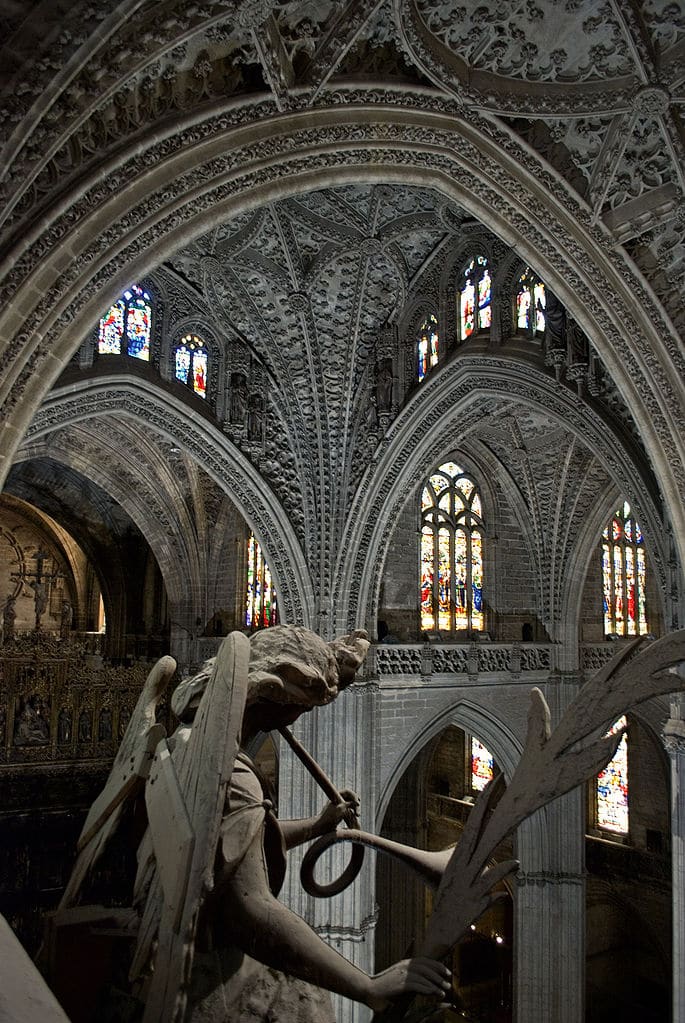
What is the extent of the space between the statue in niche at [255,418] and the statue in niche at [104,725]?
21.0ft

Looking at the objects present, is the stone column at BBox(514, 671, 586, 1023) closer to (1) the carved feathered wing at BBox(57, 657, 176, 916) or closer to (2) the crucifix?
(1) the carved feathered wing at BBox(57, 657, 176, 916)

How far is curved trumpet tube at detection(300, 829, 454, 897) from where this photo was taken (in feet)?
8.57

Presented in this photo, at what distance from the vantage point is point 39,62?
4.89 m

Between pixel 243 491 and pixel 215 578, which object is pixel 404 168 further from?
pixel 215 578

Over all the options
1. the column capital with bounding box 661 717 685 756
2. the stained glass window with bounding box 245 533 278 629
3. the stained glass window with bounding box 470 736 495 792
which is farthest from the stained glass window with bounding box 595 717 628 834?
the column capital with bounding box 661 717 685 756

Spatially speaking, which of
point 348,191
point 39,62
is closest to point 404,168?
point 348,191

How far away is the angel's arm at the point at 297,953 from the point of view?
2.21m

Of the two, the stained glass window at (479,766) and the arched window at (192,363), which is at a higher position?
the arched window at (192,363)

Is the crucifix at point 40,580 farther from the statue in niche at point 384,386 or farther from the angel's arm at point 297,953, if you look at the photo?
the angel's arm at point 297,953

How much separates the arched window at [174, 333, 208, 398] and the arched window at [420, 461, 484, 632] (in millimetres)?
4798

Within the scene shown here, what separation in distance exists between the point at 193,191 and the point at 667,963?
17.6m

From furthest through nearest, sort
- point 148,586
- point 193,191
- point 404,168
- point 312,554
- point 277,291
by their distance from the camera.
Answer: point 148,586, point 312,554, point 277,291, point 404,168, point 193,191

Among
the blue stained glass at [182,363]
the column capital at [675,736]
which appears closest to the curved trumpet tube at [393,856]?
the column capital at [675,736]

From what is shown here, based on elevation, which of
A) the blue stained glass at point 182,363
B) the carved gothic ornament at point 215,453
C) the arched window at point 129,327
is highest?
the arched window at point 129,327
